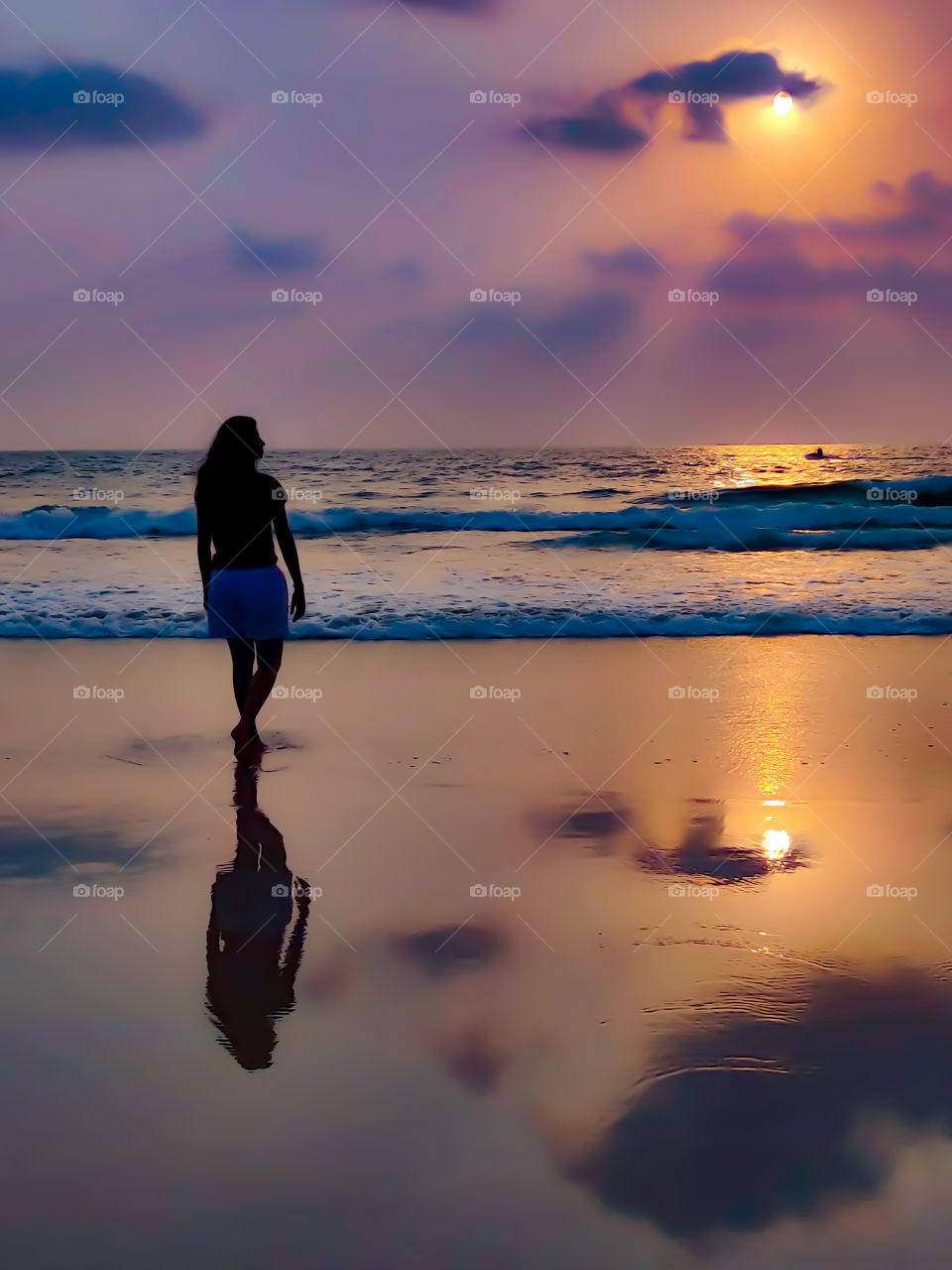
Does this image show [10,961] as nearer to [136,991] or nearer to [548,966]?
[136,991]

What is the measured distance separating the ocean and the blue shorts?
2.34ft

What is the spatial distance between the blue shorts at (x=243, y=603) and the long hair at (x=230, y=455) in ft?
1.51

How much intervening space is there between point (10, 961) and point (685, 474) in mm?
29342

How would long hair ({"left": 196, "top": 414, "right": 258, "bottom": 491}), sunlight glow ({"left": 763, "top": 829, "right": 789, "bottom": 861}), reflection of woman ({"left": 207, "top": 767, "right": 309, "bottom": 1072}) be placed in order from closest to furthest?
reflection of woman ({"left": 207, "top": 767, "right": 309, "bottom": 1072}) → sunlight glow ({"left": 763, "top": 829, "right": 789, "bottom": 861}) → long hair ({"left": 196, "top": 414, "right": 258, "bottom": 491})

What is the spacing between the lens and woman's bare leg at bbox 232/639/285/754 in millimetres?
6086

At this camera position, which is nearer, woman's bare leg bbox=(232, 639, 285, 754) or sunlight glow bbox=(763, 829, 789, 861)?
sunlight glow bbox=(763, 829, 789, 861)

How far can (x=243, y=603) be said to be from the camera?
597 cm

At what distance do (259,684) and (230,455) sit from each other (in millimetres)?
1176

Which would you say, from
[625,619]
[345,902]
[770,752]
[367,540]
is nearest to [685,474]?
[367,540]

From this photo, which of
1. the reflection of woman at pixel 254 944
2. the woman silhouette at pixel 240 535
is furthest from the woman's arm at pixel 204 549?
the reflection of woman at pixel 254 944

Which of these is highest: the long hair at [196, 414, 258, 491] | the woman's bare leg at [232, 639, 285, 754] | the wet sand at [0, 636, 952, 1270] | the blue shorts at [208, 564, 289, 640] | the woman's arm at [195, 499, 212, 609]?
the long hair at [196, 414, 258, 491]

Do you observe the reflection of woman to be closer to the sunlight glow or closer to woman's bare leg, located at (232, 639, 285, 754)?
woman's bare leg, located at (232, 639, 285, 754)

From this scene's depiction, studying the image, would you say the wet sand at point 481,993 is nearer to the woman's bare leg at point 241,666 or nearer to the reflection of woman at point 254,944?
the reflection of woman at point 254,944

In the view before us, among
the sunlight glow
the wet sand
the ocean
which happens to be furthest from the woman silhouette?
the sunlight glow
